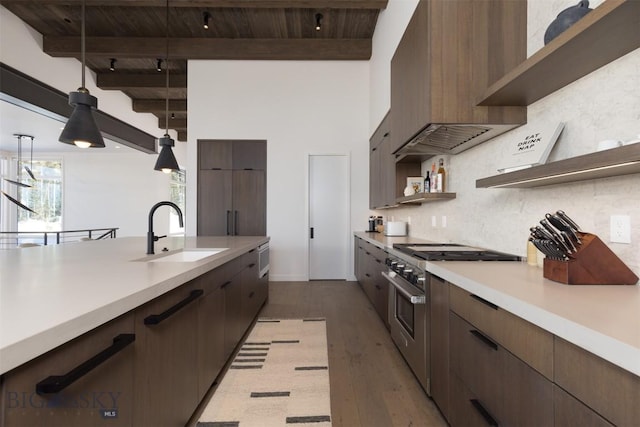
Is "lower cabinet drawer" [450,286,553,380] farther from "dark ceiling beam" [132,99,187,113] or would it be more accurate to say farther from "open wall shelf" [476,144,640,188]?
"dark ceiling beam" [132,99,187,113]

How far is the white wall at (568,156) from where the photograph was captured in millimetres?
1236

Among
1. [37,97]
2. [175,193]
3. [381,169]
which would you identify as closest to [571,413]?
[381,169]

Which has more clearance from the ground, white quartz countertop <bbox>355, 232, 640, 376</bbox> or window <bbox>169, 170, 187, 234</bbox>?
window <bbox>169, 170, 187, 234</bbox>

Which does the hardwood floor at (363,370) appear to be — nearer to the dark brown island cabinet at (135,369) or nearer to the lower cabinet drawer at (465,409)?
the lower cabinet drawer at (465,409)

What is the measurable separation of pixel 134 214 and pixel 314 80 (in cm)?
701

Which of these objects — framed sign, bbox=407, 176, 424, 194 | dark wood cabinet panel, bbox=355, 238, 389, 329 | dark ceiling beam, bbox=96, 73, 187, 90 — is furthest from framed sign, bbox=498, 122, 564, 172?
dark ceiling beam, bbox=96, 73, 187, 90

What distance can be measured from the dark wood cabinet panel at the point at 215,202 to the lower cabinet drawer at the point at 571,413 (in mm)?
5129

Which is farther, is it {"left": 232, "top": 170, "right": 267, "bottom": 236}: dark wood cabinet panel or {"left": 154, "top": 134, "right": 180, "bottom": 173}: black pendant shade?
{"left": 232, "top": 170, "right": 267, "bottom": 236}: dark wood cabinet panel

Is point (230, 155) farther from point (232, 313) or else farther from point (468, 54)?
point (468, 54)

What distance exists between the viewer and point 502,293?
1067 mm

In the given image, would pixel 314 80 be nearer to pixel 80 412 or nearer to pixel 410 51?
pixel 410 51

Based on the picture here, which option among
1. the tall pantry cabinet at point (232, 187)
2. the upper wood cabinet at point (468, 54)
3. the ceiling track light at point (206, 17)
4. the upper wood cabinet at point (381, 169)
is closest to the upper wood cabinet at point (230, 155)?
the tall pantry cabinet at point (232, 187)

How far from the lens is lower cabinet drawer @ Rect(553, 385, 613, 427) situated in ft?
2.39

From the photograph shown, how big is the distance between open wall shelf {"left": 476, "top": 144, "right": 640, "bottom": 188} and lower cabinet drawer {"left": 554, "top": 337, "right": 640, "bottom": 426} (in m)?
0.61
